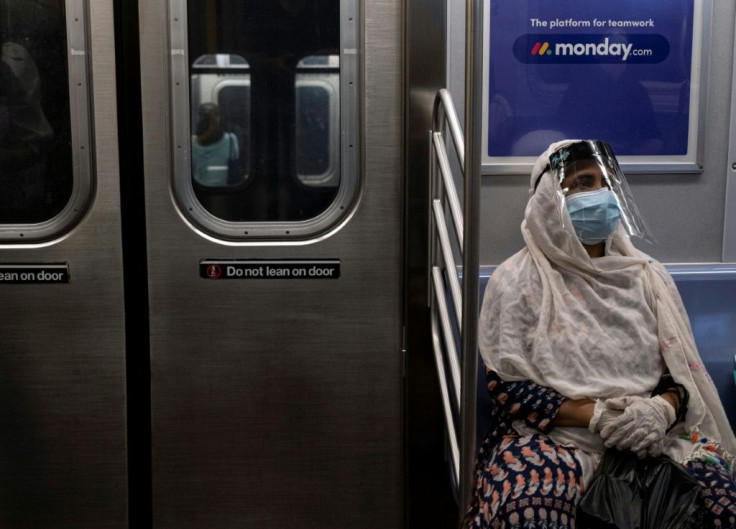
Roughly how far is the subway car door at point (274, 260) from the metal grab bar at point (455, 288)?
0.47 feet

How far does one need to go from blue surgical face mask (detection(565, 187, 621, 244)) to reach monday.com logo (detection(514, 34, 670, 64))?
1.75 ft

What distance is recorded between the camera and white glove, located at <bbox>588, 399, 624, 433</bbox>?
2492 mm

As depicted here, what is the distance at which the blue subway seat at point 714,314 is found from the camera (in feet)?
9.83

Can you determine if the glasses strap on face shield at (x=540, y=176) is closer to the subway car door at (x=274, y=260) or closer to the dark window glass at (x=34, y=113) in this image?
the subway car door at (x=274, y=260)

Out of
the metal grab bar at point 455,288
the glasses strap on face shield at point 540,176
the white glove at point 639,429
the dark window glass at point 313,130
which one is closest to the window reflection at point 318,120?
the dark window glass at point 313,130

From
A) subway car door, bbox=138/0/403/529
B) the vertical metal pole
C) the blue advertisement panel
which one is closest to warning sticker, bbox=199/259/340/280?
subway car door, bbox=138/0/403/529

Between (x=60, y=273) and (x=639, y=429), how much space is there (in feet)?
6.31

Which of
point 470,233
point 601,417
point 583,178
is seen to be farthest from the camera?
point 583,178

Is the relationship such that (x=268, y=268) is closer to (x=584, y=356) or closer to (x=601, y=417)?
(x=584, y=356)

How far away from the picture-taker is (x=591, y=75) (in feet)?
9.70

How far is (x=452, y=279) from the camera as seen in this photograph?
2.49 m

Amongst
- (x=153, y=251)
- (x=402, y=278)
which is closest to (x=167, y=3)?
(x=153, y=251)

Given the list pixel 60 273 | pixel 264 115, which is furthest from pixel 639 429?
pixel 60 273

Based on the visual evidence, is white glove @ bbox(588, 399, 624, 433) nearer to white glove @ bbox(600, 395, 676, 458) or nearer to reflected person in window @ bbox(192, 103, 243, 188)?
white glove @ bbox(600, 395, 676, 458)
